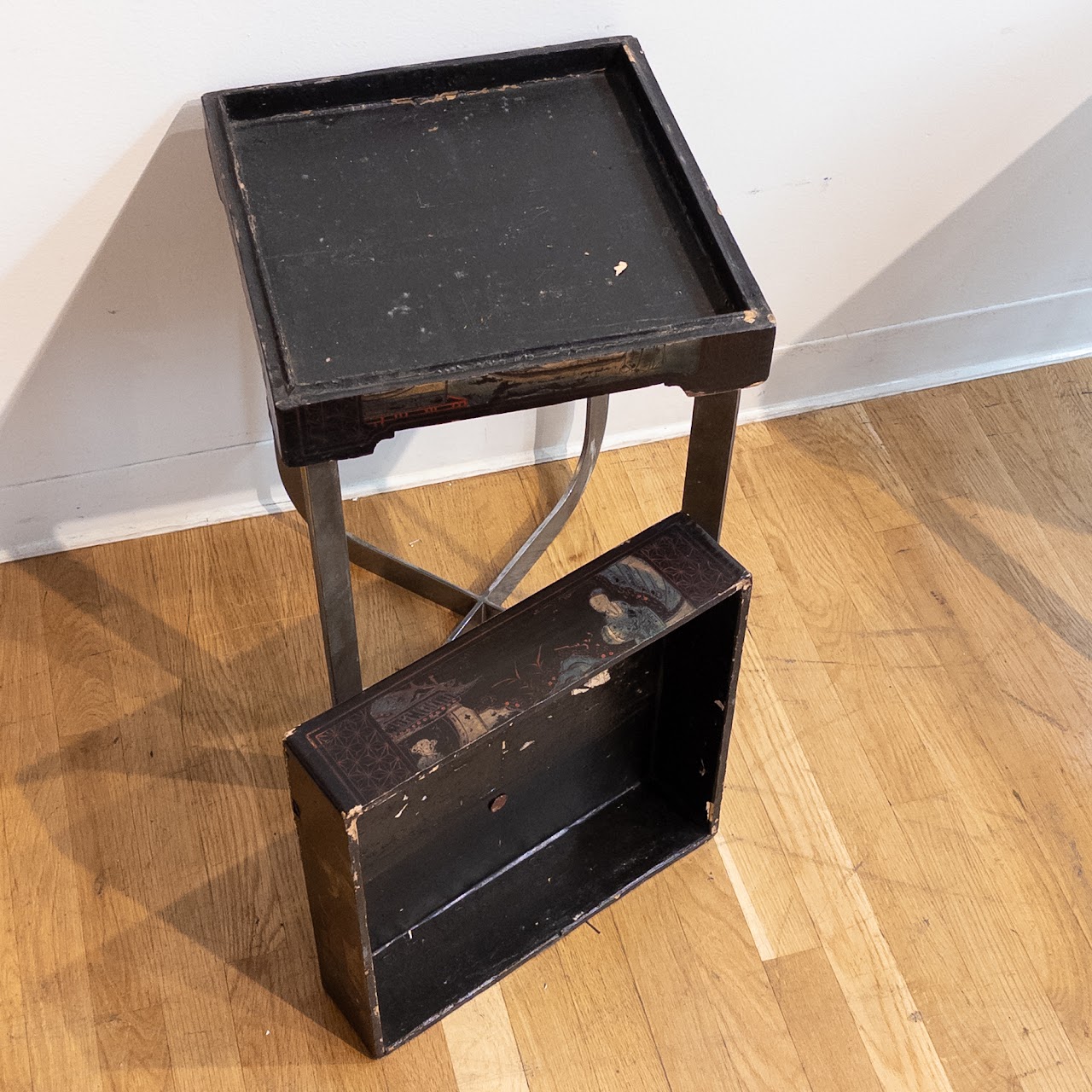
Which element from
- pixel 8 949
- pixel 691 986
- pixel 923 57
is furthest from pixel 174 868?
pixel 923 57

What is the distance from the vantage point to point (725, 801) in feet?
5.13

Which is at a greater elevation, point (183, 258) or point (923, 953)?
point (183, 258)

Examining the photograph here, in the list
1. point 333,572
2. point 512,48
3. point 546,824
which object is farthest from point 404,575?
point 512,48

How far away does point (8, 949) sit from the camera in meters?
1.42

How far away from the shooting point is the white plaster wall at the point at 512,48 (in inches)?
51.4

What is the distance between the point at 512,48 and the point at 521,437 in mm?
555

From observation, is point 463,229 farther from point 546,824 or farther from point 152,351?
point 546,824

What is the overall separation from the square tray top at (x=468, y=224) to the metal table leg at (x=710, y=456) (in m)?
0.11

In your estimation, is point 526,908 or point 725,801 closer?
point 526,908

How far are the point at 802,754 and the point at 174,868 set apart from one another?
705mm

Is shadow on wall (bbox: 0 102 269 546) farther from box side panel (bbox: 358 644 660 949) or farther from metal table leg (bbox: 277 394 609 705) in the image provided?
box side panel (bbox: 358 644 660 949)

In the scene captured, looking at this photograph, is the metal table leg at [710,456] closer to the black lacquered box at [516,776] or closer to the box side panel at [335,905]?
the black lacquered box at [516,776]

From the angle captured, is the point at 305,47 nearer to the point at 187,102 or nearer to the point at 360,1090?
the point at 187,102

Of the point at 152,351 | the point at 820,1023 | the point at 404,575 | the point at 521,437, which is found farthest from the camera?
the point at 521,437
